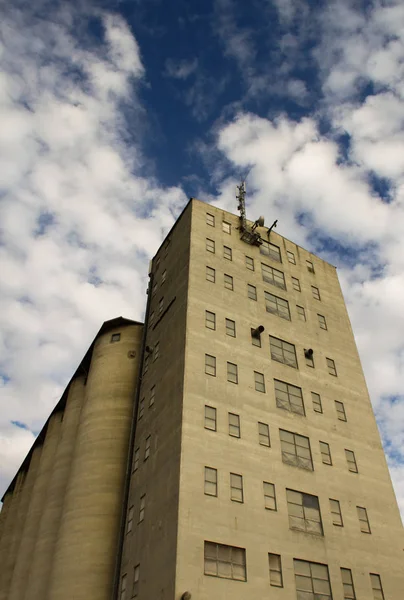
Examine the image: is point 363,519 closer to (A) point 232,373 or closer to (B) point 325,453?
(B) point 325,453

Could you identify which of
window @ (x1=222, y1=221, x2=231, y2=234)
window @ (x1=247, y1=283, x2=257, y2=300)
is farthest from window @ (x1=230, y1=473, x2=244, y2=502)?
window @ (x1=222, y1=221, x2=231, y2=234)

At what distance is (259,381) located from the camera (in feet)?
128

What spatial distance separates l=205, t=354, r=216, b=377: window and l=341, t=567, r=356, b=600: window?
1452 cm

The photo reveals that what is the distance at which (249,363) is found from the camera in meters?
39.5

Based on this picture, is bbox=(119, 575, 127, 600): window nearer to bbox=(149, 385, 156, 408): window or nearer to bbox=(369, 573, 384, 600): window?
bbox=(149, 385, 156, 408): window

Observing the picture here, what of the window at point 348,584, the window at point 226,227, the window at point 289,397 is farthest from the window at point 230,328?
the window at point 348,584

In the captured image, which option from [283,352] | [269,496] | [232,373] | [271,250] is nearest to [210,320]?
[232,373]

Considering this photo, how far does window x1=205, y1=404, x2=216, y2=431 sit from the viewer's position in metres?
34.2

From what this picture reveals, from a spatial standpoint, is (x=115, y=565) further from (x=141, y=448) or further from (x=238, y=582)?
(x=238, y=582)

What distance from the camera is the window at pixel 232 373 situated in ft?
123

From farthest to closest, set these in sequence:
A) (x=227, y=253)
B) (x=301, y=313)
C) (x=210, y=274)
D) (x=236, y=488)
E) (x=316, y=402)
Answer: (x=301, y=313) < (x=227, y=253) < (x=210, y=274) < (x=316, y=402) < (x=236, y=488)

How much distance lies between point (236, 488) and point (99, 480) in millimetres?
12684

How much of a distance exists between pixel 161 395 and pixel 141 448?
158 inches

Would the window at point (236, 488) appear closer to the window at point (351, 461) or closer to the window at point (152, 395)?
the window at point (152, 395)
